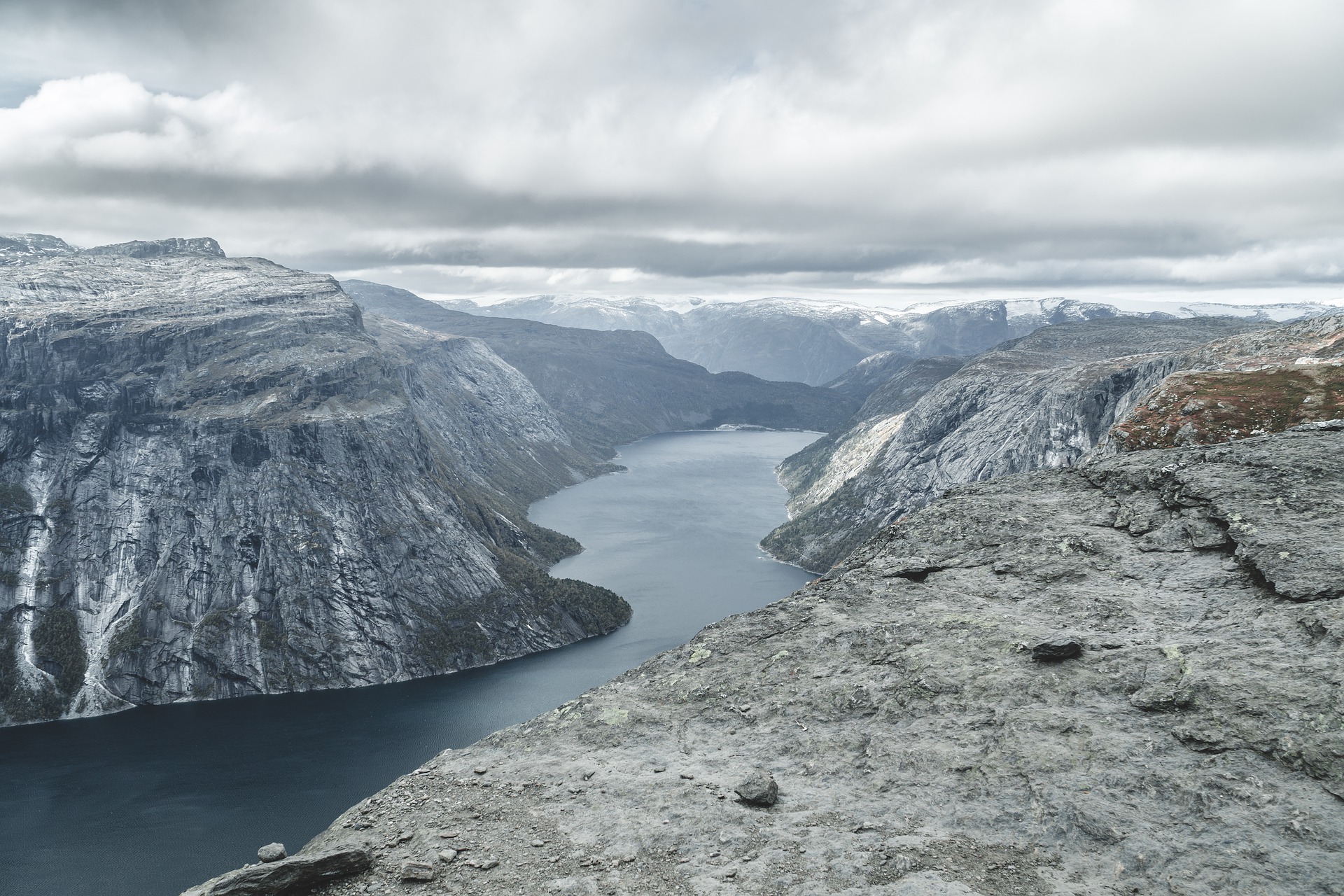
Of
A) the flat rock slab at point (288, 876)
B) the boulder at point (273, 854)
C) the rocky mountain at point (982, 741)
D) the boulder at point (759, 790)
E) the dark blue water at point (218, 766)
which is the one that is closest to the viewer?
the rocky mountain at point (982, 741)

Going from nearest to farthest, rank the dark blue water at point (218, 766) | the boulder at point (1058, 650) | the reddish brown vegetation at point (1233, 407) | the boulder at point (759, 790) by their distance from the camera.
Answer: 1. the boulder at point (759, 790)
2. the boulder at point (1058, 650)
3. the reddish brown vegetation at point (1233, 407)
4. the dark blue water at point (218, 766)

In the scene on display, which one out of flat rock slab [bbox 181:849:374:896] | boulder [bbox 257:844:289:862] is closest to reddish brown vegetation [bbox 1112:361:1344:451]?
flat rock slab [bbox 181:849:374:896]

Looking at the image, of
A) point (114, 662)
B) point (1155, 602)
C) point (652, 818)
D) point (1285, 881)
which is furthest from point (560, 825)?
point (114, 662)

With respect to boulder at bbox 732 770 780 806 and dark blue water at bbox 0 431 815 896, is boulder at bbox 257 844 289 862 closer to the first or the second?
boulder at bbox 732 770 780 806

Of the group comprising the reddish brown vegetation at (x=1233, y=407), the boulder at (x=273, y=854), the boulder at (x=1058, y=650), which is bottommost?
the boulder at (x=273, y=854)

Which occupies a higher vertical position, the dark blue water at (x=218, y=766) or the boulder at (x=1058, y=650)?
the boulder at (x=1058, y=650)

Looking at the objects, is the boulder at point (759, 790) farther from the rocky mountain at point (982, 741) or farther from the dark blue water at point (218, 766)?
the dark blue water at point (218, 766)

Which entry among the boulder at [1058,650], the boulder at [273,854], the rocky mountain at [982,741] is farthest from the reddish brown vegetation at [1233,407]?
the boulder at [273,854]

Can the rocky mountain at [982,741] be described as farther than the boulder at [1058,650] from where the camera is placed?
No

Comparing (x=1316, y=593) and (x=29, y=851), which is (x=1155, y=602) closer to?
(x=1316, y=593)

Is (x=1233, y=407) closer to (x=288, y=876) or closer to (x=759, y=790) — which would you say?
(x=759, y=790)
